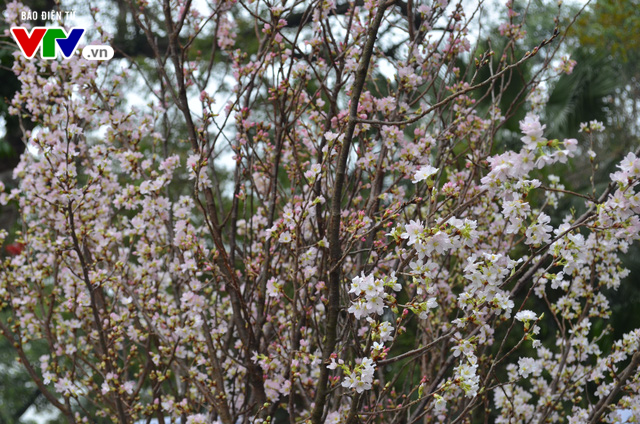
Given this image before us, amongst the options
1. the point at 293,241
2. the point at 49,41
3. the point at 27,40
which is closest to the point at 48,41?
the point at 49,41

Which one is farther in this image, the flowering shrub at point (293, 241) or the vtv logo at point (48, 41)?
the vtv logo at point (48, 41)

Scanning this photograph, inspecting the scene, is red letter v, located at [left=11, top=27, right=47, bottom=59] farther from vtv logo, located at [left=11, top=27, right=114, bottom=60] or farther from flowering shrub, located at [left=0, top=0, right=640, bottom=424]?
flowering shrub, located at [left=0, top=0, right=640, bottom=424]

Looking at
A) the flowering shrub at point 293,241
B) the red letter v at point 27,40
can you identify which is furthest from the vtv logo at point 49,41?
the flowering shrub at point 293,241

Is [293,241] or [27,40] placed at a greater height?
[27,40]

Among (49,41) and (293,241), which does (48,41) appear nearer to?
(49,41)

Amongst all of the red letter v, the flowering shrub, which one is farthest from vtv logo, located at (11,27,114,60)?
the flowering shrub

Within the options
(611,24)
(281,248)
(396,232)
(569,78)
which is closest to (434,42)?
(281,248)

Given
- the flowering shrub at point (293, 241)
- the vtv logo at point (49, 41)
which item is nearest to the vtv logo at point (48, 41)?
the vtv logo at point (49, 41)

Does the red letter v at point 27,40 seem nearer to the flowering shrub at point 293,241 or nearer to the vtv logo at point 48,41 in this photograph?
the vtv logo at point 48,41

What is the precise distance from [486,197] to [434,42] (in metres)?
0.71

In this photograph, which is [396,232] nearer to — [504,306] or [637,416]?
[504,306]

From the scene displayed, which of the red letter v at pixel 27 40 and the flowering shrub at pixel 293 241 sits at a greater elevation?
the red letter v at pixel 27 40

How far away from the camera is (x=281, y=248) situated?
2.55 metres

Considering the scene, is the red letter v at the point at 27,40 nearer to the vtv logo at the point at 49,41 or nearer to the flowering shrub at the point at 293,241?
the vtv logo at the point at 49,41
